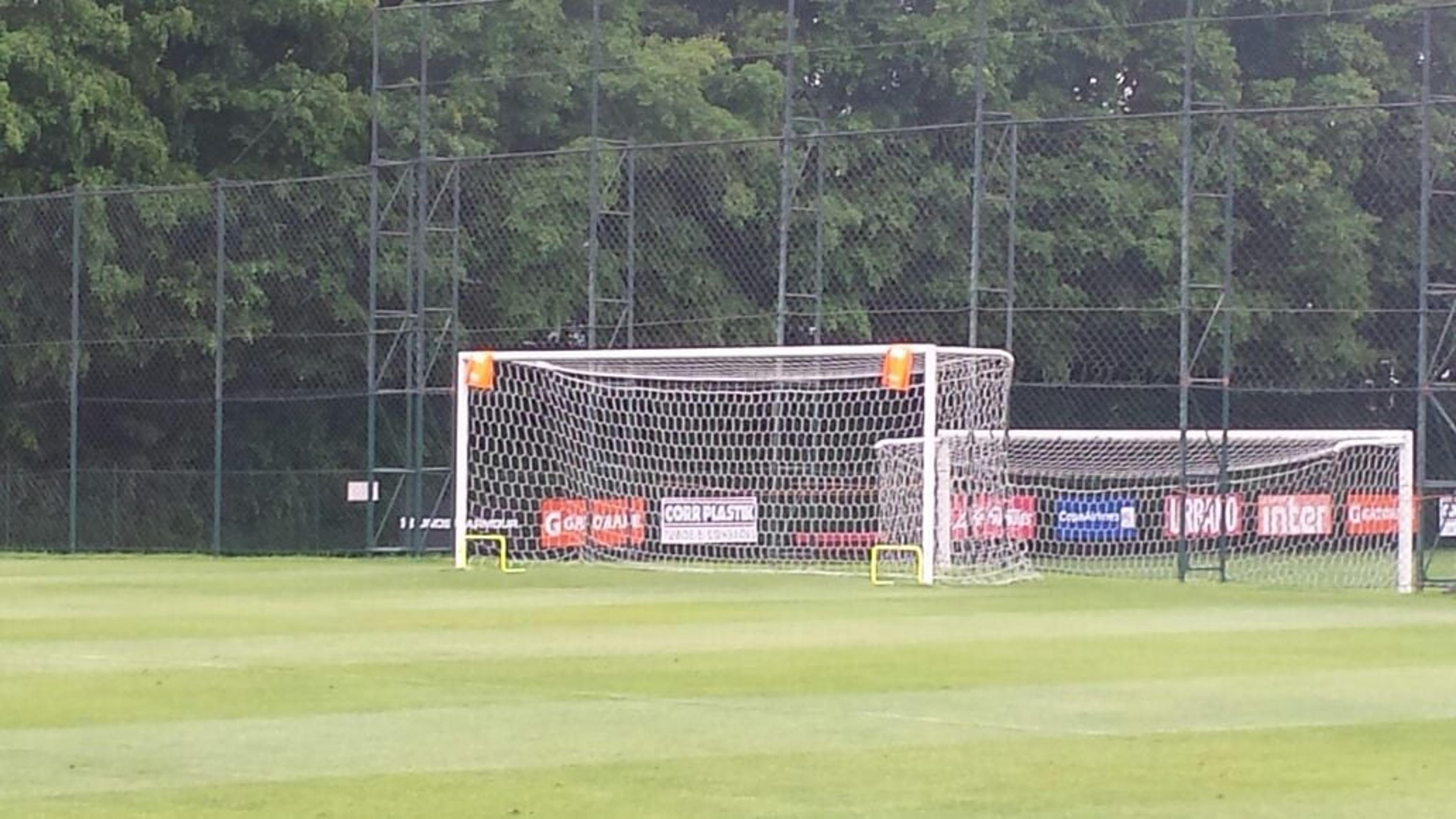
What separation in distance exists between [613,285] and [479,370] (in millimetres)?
8102

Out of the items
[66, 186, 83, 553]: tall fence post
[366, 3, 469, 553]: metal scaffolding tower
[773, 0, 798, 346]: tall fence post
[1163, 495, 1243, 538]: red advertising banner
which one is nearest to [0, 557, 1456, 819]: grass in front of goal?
[1163, 495, 1243, 538]: red advertising banner

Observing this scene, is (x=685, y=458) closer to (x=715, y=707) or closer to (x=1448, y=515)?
(x=1448, y=515)

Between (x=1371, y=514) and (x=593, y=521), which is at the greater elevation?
(x=1371, y=514)

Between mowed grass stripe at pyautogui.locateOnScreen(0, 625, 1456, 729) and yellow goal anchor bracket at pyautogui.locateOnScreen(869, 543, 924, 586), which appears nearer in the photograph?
mowed grass stripe at pyautogui.locateOnScreen(0, 625, 1456, 729)

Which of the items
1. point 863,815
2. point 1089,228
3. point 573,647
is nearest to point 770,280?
point 1089,228

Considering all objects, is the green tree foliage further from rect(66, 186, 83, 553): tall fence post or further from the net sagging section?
the net sagging section

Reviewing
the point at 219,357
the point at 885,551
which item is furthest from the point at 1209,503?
the point at 219,357

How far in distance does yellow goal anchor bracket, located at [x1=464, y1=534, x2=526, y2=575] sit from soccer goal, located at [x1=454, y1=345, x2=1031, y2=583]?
Answer: 122 millimetres

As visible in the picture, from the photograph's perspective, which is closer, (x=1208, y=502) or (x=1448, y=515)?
(x=1448, y=515)

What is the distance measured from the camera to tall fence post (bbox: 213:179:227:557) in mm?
35156

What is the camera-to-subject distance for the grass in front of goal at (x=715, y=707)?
10.0 m

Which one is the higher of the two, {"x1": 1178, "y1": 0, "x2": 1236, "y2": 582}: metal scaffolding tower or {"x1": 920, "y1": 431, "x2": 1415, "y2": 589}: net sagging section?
{"x1": 1178, "y1": 0, "x2": 1236, "y2": 582}: metal scaffolding tower

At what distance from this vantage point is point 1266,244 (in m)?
43.9

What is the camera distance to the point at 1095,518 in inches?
1355
